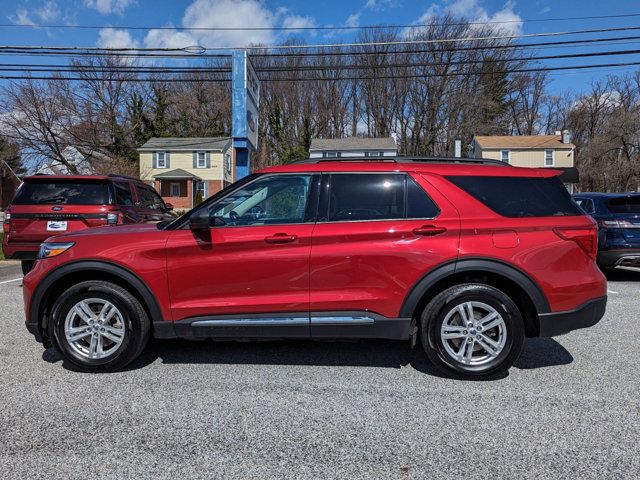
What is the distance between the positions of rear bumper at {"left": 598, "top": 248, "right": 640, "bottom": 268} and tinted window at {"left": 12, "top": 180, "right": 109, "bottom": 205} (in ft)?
28.2

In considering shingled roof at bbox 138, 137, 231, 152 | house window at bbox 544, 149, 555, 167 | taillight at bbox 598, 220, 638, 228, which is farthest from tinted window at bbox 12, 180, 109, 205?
house window at bbox 544, 149, 555, 167

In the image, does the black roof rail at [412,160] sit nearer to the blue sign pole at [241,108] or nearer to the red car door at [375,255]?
the red car door at [375,255]

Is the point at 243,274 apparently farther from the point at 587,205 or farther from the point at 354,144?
the point at 354,144

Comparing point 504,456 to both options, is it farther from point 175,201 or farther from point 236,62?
point 175,201

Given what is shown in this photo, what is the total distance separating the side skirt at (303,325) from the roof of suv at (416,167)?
122 centimetres

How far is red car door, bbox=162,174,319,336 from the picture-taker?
12.1ft

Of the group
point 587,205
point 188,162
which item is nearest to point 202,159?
point 188,162

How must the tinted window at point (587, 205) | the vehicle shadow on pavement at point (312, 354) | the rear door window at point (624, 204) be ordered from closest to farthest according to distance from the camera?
the vehicle shadow on pavement at point (312, 354) < the rear door window at point (624, 204) < the tinted window at point (587, 205)

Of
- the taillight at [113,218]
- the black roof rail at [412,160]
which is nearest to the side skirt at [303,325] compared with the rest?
the black roof rail at [412,160]

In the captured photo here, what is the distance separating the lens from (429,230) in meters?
3.68

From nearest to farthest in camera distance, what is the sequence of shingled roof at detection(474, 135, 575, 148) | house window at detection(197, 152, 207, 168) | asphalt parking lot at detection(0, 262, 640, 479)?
asphalt parking lot at detection(0, 262, 640, 479), house window at detection(197, 152, 207, 168), shingled roof at detection(474, 135, 575, 148)

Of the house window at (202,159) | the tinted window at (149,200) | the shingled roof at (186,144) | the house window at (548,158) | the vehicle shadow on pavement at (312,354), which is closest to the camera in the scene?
the vehicle shadow on pavement at (312,354)

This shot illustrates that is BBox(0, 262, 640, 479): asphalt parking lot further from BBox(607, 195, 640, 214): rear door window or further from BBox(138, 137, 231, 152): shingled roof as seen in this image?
BBox(138, 137, 231, 152): shingled roof

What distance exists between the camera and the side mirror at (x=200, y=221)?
11.9ft
